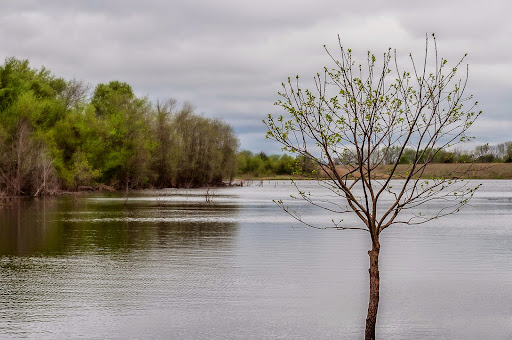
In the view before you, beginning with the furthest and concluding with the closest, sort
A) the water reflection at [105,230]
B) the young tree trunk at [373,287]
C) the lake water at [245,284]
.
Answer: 1. the water reflection at [105,230]
2. the lake water at [245,284]
3. the young tree trunk at [373,287]

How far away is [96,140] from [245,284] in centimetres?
7667

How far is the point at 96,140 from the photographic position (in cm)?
9175

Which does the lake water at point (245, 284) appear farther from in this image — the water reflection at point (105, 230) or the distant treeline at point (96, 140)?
the distant treeline at point (96, 140)

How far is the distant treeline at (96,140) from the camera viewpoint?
69250 mm

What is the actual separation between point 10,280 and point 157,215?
26.5 m

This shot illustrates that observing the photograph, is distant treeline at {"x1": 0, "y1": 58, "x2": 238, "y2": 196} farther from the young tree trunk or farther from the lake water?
the young tree trunk

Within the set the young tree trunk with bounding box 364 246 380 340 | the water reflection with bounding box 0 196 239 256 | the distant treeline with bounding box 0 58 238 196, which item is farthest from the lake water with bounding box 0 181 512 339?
the distant treeline with bounding box 0 58 238 196

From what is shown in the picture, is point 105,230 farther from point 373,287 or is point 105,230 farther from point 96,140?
point 96,140

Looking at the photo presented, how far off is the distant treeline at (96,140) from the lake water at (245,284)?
37.7m

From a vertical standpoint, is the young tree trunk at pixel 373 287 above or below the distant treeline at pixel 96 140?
below

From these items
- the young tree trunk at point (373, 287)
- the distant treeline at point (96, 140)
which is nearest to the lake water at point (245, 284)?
the young tree trunk at point (373, 287)

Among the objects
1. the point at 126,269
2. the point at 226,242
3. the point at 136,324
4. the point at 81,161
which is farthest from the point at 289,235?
the point at 81,161

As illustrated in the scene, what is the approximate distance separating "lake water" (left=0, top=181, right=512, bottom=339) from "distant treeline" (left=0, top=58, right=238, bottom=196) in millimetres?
37726

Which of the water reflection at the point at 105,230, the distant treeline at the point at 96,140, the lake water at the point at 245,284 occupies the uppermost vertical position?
the distant treeline at the point at 96,140
